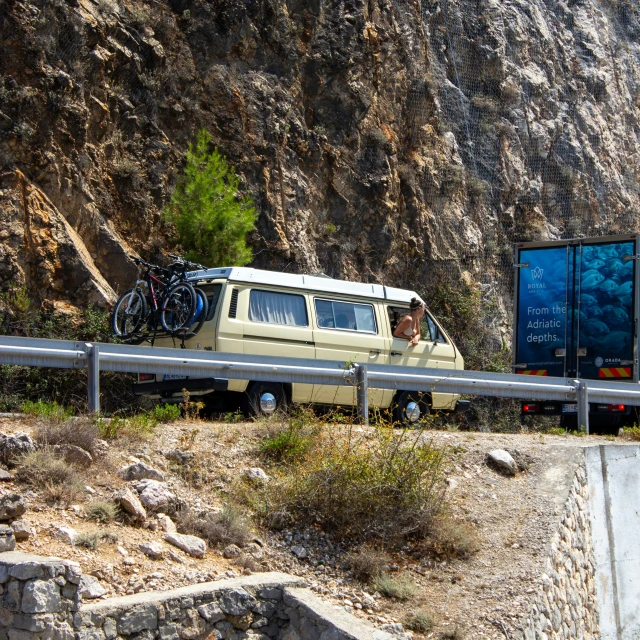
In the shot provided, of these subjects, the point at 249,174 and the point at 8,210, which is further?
the point at 249,174

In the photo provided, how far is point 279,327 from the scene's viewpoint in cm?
1230

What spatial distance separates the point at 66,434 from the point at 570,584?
192 inches

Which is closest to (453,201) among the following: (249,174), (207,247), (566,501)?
(249,174)

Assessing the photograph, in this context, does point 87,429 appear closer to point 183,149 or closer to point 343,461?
point 343,461

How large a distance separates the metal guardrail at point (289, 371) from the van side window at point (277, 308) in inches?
84.1

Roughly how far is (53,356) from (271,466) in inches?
90.5

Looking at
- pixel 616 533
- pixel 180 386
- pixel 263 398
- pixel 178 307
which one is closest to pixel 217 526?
pixel 180 386

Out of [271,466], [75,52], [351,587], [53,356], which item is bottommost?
[351,587]

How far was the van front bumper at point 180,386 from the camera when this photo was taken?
1045 cm

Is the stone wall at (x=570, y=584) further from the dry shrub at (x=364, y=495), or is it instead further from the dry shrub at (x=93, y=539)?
the dry shrub at (x=93, y=539)

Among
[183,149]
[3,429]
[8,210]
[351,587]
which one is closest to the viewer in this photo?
[351,587]

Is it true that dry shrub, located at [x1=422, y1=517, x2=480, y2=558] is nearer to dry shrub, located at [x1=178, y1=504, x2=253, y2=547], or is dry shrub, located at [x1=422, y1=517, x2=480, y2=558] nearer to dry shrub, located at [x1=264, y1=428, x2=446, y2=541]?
dry shrub, located at [x1=264, y1=428, x2=446, y2=541]

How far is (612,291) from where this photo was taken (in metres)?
15.8

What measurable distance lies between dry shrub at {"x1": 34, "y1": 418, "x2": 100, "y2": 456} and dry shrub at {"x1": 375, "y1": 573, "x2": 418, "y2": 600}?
2.67 m
